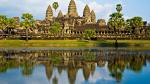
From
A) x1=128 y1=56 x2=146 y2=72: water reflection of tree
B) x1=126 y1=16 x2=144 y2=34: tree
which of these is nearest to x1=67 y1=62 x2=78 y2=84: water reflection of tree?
x1=128 y1=56 x2=146 y2=72: water reflection of tree

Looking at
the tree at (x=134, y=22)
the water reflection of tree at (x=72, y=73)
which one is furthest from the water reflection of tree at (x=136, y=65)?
the tree at (x=134, y=22)

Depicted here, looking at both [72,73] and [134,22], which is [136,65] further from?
[134,22]

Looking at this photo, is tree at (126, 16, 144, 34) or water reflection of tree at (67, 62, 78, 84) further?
tree at (126, 16, 144, 34)

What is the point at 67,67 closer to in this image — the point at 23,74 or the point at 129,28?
the point at 23,74

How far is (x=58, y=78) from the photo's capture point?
36.5m

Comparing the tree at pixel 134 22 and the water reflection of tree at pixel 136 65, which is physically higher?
the tree at pixel 134 22

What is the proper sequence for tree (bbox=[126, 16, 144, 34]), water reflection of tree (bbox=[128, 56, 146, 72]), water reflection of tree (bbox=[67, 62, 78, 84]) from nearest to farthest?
water reflection of tree (bbox=[67, 62, 78, 84])
water reflection of tree (bbox=[128, 56, 146, 72])
tree (bbox=[126, 16, 144, 34])

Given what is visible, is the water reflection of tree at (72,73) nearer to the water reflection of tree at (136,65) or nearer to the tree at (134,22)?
the water reflection of tree at (136,65)

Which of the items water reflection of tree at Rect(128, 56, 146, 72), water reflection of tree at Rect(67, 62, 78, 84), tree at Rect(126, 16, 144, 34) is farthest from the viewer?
tree at Rect(126, 16, 144, 34)

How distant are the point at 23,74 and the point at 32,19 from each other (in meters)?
91.8

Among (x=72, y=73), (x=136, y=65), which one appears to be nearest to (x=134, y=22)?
(x=136, y=65)

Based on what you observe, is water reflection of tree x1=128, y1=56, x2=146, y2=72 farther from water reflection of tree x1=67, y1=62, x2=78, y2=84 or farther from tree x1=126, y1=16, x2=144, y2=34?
tree x1=126, y1=16, x2=144, y2=34

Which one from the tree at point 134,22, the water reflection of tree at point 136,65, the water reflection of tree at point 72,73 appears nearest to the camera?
the water reflection of tree at point 72,73

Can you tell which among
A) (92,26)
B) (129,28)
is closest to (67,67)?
(129,28)
